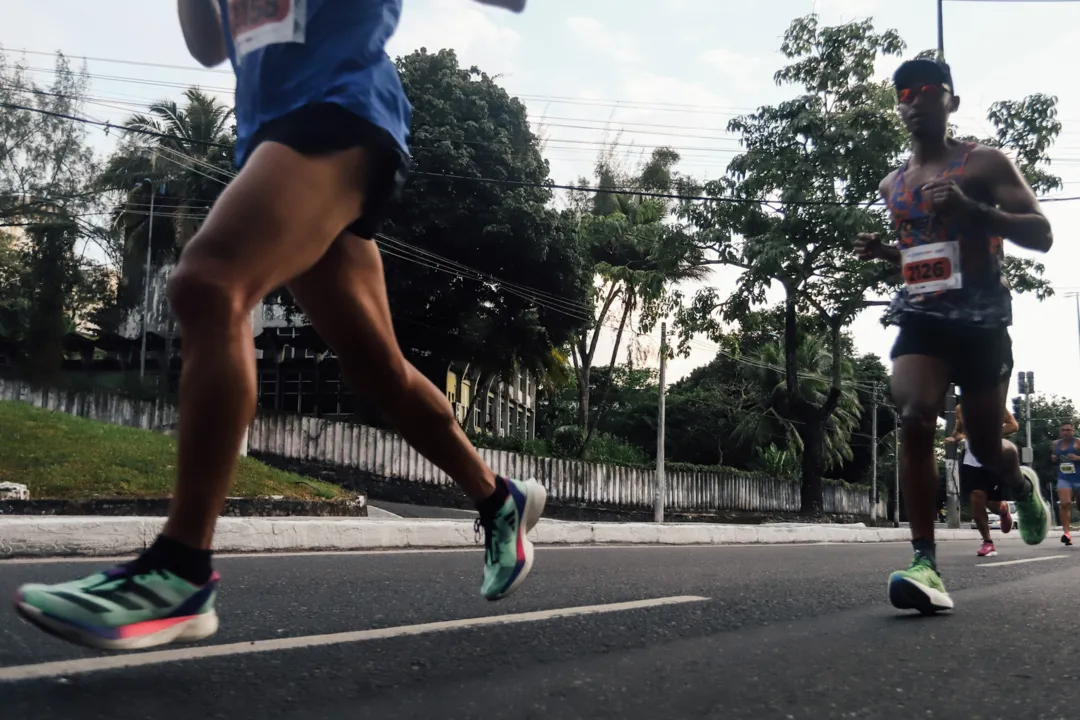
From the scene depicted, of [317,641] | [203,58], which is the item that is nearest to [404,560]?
[317,641]

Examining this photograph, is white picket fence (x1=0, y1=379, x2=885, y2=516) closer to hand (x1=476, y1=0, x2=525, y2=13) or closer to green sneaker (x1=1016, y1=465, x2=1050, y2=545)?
green sneaker (x1=1016, y1=465, x2=1050, y2=545)

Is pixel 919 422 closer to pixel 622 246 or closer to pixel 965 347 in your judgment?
pixel 965 347

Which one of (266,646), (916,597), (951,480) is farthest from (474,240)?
(266,646)

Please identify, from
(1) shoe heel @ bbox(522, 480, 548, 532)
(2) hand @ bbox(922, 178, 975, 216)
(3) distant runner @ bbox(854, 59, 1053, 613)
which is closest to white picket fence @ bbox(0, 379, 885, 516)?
(3) distant runner @ bbox(854, 59, 1053, 613)

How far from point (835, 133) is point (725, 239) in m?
2.92

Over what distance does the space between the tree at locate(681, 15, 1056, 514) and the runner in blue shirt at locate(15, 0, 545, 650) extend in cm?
1793

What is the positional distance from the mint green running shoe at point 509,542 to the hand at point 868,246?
5.40 ft

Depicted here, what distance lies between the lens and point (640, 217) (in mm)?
31172

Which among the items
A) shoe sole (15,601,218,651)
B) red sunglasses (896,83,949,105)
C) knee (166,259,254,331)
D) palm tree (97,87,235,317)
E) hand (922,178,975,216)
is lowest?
shoe sole (15,601,218,651)

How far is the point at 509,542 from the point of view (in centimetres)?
279

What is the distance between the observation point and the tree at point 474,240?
78.7ft

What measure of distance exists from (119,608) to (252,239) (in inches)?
28.6

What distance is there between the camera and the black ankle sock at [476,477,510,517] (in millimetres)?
2818

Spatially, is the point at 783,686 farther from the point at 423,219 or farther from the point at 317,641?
the point at 423,219
